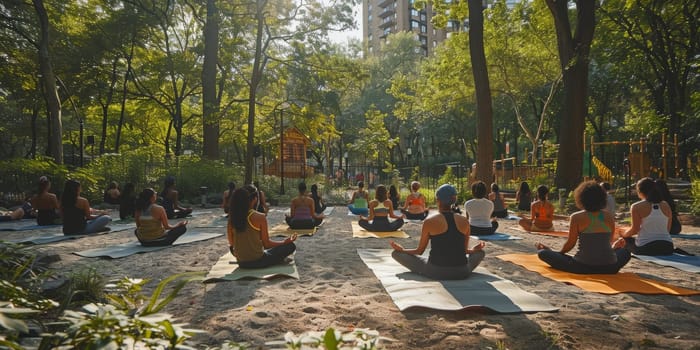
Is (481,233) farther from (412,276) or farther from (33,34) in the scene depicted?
(33,34)

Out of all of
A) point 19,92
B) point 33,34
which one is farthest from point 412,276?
point 19,92

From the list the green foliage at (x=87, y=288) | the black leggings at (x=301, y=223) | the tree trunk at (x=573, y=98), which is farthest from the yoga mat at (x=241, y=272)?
the tree trunk at (x=573, y=98)

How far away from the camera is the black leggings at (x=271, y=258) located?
550cm

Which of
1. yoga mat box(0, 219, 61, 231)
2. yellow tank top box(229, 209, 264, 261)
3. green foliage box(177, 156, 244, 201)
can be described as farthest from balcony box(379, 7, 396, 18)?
yellow tank top box(229, 209, 264, 261)

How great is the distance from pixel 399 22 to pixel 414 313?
66.7 m

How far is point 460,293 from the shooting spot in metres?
4.26

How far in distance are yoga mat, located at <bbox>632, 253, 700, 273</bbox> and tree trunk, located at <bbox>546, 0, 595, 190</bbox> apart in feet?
29.3

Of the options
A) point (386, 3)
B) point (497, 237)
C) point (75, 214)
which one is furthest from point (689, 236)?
point (386, 3)

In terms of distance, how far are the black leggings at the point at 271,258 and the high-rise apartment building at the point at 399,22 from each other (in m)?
58.6

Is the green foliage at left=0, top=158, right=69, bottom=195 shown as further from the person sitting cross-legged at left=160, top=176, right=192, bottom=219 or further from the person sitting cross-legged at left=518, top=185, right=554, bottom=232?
the person sitting cross-legged at left=518, top=185, right=554, bottom=232

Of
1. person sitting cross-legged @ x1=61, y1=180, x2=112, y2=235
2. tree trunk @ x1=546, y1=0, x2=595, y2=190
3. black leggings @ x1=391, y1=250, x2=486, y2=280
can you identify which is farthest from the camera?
tree trunk @ x1=546, y1=0, x2=595, y2=190

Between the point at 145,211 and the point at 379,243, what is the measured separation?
14.2 ft

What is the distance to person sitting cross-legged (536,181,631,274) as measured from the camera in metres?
4.91

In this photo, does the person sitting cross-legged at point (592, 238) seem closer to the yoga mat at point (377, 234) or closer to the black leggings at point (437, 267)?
the black leggings at point (437, 267)
